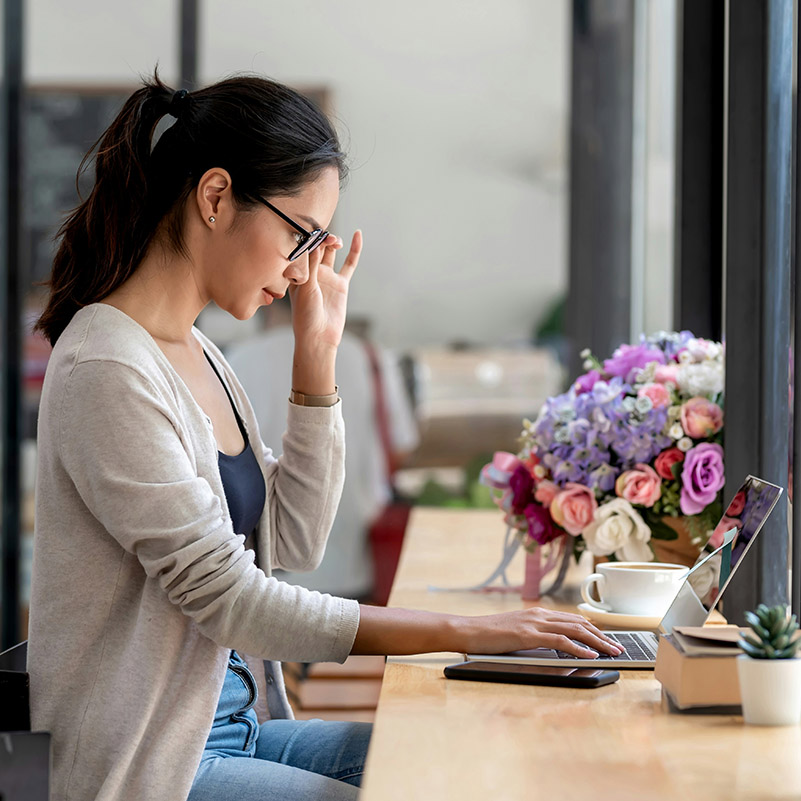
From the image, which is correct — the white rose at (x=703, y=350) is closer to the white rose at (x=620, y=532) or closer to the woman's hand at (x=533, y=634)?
the white rose at (x=620, y=532)

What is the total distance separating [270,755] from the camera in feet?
4.69

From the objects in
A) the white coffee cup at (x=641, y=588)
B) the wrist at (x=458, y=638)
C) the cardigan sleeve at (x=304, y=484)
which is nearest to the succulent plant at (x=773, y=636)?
the wrist at (x=458, y=638)

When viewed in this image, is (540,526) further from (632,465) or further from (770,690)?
(770,690)

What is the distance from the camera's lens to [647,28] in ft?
11.7

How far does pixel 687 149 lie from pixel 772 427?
0.69 m

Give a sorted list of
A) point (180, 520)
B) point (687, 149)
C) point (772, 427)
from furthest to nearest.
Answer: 1. point (687, 149)
2. point (772, 427)
3. point (180, 520)

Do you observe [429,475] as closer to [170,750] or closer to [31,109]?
[31,109]

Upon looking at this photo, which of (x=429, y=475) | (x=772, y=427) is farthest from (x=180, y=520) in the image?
(x=429, y=475)

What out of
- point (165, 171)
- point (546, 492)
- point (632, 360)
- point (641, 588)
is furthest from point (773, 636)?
point (165, 171)

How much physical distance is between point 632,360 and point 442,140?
211 cm

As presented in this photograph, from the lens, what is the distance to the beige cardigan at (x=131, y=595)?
3.81 feet

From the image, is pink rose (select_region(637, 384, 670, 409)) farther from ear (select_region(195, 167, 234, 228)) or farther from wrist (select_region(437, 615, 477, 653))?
ear (select_region(195, 167, 234, 228))

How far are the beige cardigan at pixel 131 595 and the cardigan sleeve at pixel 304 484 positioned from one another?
1.34 feet

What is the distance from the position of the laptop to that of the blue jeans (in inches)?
9.9
